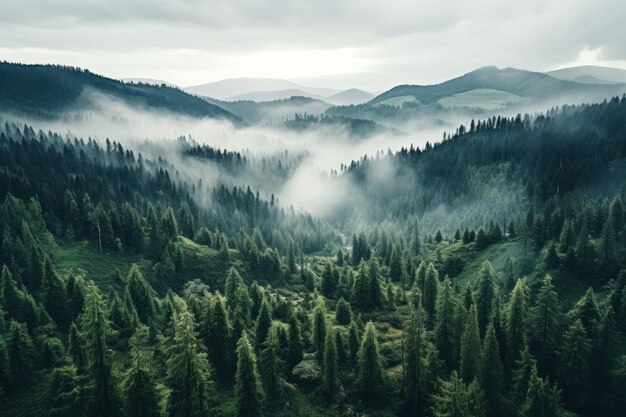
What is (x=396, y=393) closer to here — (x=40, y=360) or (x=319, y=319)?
(x=319, y=319)

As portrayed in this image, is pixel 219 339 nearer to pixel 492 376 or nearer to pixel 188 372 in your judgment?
pixel 188 372

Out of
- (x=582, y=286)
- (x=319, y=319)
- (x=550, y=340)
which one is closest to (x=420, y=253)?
(x=582, y=286)

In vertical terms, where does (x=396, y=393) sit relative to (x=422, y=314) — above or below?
below

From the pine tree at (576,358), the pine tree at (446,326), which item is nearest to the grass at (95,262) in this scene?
the pine tree at (446,326)

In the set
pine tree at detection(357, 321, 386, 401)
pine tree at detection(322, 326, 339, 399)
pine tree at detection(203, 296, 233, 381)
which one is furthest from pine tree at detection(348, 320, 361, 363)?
pine tree at detection(203, 296, 233, 381)

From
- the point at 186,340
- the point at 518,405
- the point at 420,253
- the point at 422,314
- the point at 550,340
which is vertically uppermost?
the point at 186,340

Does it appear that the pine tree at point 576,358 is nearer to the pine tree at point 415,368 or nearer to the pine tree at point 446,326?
the pine tree at point 446,326
